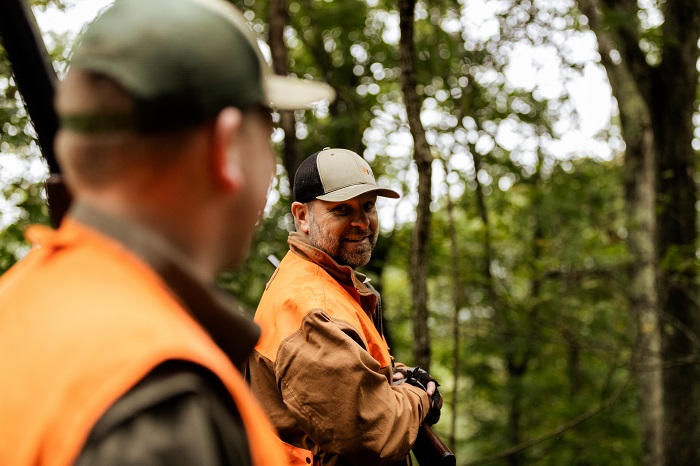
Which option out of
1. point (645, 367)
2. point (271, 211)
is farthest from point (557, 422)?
point (271, 211)

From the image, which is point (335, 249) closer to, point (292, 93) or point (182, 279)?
point (292, 93)

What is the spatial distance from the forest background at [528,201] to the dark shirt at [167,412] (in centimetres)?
415

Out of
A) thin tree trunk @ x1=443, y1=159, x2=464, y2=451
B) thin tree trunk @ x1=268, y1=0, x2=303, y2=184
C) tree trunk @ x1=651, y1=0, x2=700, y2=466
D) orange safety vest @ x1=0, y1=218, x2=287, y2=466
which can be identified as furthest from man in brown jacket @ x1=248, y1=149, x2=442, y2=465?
tree trunk @ x1=651, y1=0, x2=700, y2=466

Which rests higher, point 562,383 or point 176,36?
point 176,36

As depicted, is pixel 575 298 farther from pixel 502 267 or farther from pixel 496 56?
pixel 496 56

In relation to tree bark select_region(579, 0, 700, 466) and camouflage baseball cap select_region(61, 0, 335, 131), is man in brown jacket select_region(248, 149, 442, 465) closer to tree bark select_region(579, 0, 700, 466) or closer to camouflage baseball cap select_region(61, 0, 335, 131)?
camouflage baseball cap select_region(61, 0, 335, 131)

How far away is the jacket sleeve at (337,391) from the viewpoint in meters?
2.81

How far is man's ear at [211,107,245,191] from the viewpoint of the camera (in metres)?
1.02

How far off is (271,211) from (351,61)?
147 inches

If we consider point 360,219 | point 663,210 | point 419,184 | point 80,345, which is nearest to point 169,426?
point 80,345

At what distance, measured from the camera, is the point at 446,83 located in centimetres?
903

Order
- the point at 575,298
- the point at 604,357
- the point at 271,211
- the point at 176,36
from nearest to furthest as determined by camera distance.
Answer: the point at 176,36 → the point at 271,211 → the point at 604,357 → the point at 575,298

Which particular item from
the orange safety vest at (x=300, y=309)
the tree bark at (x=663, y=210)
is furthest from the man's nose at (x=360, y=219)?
the tree bark at (x=663, y=210)

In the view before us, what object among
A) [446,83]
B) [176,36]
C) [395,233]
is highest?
[176,36]
